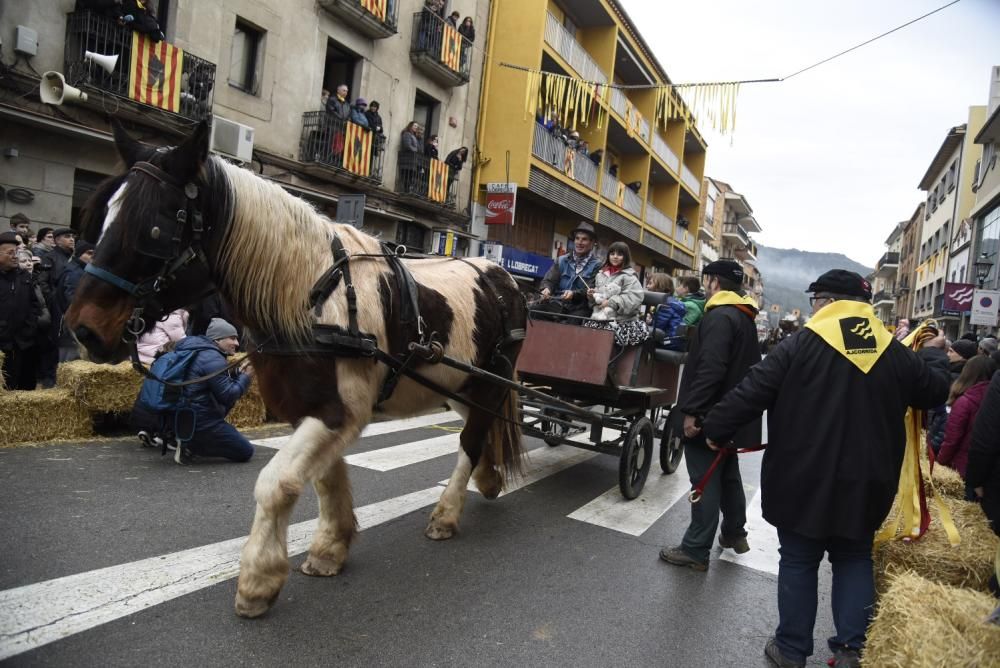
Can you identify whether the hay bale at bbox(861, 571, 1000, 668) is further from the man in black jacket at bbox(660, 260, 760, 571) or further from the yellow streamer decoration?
the man in black jacket at bbox(660, 260, 760, 571)

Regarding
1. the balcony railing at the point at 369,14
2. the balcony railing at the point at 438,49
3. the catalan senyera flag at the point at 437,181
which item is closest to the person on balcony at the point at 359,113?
the balcony railing at the point at 369,14

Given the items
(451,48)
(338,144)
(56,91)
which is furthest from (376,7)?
(56,91)

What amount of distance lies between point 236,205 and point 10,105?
25.8 ft

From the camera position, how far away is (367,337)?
3.08 metres

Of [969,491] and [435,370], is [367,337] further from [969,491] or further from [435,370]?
[969,491]

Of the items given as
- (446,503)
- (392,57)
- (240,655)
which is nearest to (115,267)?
(240,655)

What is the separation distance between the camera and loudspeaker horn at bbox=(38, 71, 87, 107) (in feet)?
26.1

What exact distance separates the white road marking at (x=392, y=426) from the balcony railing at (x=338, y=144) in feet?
22.3

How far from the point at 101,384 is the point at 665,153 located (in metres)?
28.8

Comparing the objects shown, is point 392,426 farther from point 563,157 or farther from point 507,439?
point 563,157

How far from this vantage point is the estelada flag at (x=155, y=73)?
9.42 m

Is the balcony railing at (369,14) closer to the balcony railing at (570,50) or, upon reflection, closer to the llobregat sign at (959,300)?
the balcony railing at (570,50)

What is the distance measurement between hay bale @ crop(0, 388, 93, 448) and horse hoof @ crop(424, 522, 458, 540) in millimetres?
3799

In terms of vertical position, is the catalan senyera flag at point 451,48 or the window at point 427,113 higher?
the catalan senyera flag at point 451,48
